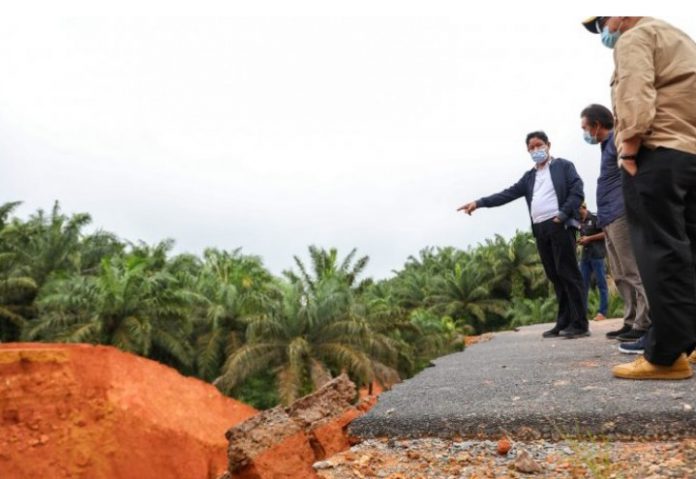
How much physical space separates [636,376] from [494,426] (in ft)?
3.28

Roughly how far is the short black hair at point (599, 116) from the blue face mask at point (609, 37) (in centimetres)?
140

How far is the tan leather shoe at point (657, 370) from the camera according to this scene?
9.00 ft

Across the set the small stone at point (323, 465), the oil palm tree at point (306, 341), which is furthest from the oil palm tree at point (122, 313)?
the small stone at point (323, 465)

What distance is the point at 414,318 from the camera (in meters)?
20.1

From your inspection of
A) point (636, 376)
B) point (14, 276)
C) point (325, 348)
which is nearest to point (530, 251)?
point (325, 348)

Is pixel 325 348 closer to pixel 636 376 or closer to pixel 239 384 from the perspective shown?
pixel 239 384

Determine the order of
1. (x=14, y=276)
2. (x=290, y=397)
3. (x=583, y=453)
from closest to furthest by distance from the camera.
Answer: (x=583, y=453) → (x=290, y=397) → (x=14, y=276)

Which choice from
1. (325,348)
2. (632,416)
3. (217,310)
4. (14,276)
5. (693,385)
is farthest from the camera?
(14,276)

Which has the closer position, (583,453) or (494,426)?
(583,453)

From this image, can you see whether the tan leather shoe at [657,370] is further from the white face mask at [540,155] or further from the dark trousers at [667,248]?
the white face mask at [540,155]

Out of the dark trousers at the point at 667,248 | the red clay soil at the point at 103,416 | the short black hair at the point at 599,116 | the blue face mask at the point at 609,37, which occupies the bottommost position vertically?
the red clay soil at the point at 103,416

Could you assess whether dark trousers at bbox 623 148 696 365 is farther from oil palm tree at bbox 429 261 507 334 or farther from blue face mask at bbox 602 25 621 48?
oil palm tree at bbox 429 261 507 334

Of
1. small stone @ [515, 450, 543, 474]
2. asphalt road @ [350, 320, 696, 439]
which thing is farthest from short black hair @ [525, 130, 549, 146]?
small stone @ [515, 450, 543, 474]

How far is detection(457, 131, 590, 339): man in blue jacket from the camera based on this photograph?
520cm
